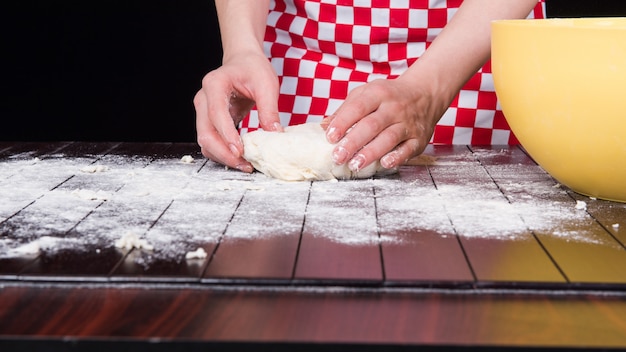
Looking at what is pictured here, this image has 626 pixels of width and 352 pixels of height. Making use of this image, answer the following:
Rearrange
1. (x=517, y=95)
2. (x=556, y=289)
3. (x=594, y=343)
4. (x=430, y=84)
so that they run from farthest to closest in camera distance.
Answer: (x=430, y=84)
(x=517, y=95)
(x=556, y=289)
(x=594, y=343)

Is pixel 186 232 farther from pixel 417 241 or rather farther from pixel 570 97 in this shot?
pixel 570 97

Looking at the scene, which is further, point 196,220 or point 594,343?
point 196,220

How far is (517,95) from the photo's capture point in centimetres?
118

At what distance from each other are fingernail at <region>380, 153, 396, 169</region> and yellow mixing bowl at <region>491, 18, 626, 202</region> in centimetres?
22

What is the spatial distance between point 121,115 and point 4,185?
5.66 feet

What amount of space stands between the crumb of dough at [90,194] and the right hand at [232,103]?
28cm

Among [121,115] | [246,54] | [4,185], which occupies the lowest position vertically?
[121,115]

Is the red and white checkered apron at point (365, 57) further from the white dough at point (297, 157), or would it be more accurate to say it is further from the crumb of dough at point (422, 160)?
the white dough at point (297, 157)

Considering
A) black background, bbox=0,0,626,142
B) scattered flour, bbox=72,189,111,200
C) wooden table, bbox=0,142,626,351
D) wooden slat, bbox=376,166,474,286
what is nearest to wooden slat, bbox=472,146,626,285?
wooden table, bbox=0,142,626,351

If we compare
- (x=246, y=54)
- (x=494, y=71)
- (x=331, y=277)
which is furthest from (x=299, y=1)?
(x=331, y=277)

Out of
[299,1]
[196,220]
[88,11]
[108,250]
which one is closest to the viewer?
[108,250]

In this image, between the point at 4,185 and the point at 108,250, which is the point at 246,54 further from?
the point at 108,250

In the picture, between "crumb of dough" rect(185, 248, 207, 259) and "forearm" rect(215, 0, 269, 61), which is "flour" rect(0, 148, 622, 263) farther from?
"forearm" rect(215, 0, 269, 61)

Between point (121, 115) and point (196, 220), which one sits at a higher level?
point (196, 220)
